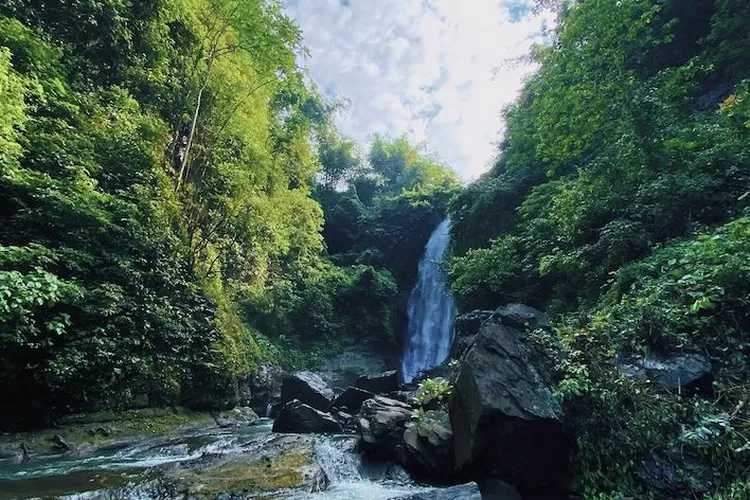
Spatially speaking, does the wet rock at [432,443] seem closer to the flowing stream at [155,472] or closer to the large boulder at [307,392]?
the flowing stream at [155,472]

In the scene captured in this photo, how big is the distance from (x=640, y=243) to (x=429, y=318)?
1487cm

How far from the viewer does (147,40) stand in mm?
12523

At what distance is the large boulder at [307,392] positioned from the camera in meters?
11.8

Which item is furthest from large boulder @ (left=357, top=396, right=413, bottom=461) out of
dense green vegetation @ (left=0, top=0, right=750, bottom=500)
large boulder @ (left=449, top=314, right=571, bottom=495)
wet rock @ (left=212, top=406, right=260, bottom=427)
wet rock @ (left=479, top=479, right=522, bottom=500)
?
wet rock @ (left=212, top=406, right=260, bottom=427)

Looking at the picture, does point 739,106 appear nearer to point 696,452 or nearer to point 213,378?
point 696,452

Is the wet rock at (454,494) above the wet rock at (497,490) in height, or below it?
above

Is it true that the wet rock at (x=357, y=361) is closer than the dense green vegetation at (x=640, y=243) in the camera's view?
No

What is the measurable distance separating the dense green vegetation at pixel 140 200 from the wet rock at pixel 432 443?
5.18m

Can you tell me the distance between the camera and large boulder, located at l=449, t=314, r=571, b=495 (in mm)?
4793

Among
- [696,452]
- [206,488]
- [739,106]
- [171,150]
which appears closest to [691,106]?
[739,106]

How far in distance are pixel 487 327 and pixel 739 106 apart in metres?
5.23

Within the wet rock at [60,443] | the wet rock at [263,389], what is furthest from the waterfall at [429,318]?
the wet rock at [60,443]

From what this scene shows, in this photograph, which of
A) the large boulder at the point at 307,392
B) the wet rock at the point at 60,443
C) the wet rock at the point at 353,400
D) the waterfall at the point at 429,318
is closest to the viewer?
the wet rock at the point at 60,443

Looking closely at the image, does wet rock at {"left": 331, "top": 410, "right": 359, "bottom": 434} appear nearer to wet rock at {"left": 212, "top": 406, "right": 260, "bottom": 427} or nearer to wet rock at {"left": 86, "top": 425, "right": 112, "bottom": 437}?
wet rock at {"left": 212, "top": 406, "right": 260, "bottom": 427}
